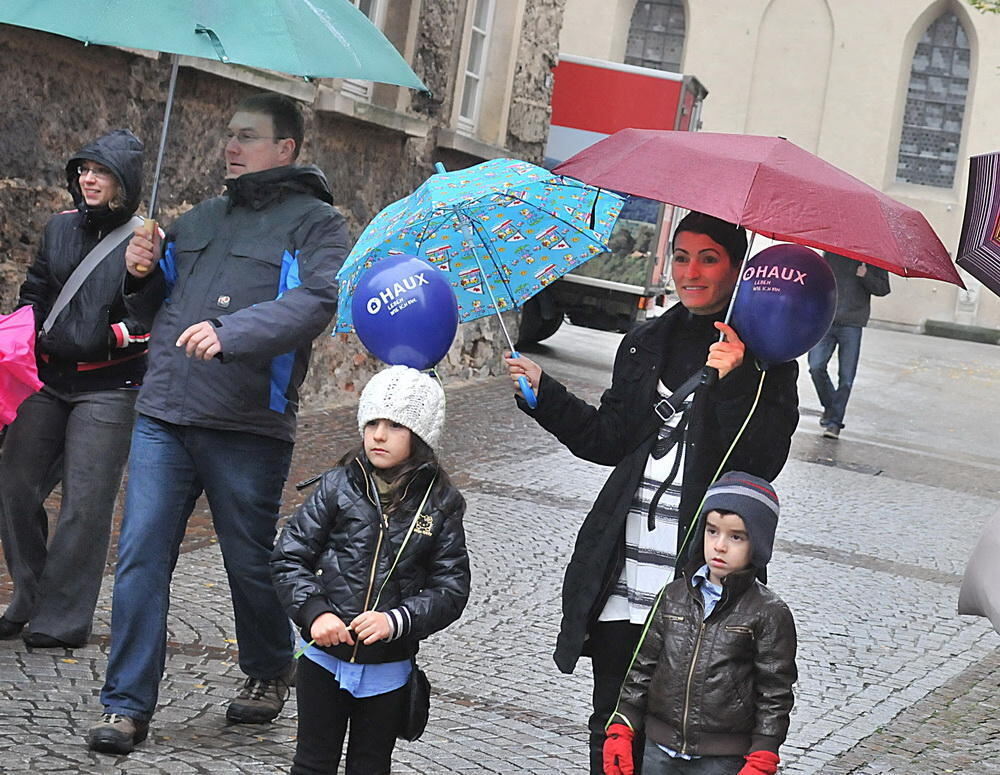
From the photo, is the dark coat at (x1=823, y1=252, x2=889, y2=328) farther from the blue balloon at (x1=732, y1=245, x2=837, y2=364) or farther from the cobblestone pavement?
the blue balloon at (x1=732, y1=245, x2=837, y2=364)

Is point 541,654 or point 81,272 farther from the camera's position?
point 541,654

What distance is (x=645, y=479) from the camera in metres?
3.89

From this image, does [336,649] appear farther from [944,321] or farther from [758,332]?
[944,321]

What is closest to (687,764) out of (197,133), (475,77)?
(197,133)

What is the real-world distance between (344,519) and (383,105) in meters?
8.61

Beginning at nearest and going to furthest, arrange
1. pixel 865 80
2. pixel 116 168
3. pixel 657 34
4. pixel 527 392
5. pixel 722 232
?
pixel 722 232 → pixel 527 392 → pixel 116 168 → pixel 865 80 → pixel 657 34

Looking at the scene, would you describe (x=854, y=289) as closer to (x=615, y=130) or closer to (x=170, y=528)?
(x=615, y=130)

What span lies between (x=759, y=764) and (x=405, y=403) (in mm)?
1178

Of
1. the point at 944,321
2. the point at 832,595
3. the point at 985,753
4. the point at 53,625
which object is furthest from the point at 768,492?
the point at 944,321

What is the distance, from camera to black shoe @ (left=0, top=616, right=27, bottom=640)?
18.0 ft

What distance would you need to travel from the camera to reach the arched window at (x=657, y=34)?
114 ft

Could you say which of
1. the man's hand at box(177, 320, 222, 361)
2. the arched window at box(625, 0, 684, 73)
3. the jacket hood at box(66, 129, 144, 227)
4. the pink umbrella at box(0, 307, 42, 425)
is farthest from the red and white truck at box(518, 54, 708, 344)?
the arched window at box(625, 0, 684, 73)

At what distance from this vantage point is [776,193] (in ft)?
11.3

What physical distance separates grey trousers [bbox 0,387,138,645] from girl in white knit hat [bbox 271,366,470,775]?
1.88 metres
